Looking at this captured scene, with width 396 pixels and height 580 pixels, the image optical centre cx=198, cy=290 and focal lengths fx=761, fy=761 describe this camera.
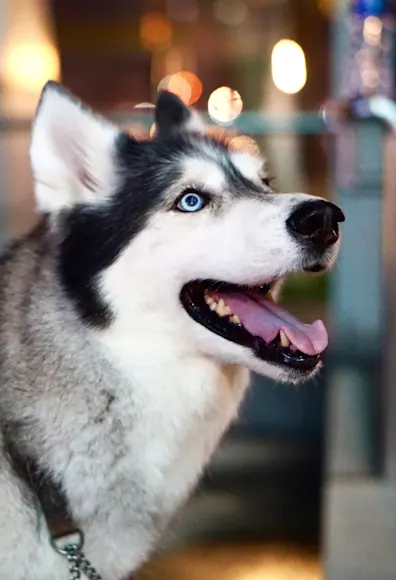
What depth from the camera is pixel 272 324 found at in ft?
4.71

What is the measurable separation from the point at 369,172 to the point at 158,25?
131 inches

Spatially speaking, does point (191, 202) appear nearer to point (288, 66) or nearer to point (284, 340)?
point (284, 340)

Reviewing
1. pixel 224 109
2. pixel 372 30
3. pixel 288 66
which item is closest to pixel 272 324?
pixel 224 109

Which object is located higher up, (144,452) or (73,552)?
→ (144,452)

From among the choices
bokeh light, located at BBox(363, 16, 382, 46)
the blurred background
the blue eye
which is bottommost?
the blurred background

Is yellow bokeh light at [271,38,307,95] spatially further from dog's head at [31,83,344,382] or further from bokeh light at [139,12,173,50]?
dog's head at [31,83,344,382]

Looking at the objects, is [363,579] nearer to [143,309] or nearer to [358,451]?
[358,451]

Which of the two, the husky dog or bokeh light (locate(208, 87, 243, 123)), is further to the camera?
bokeh light (locate(208, 87, 243, 123))

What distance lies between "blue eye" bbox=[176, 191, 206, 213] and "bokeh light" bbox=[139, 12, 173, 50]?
4357 millimetres

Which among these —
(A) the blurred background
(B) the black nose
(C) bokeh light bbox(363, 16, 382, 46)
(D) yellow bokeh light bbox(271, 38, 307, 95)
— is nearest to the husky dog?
(B) the black nose

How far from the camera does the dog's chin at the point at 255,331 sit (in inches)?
54.7

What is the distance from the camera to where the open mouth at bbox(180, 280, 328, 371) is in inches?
54.8

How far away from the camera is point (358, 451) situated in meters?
2.71

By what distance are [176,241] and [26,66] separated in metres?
3.42
